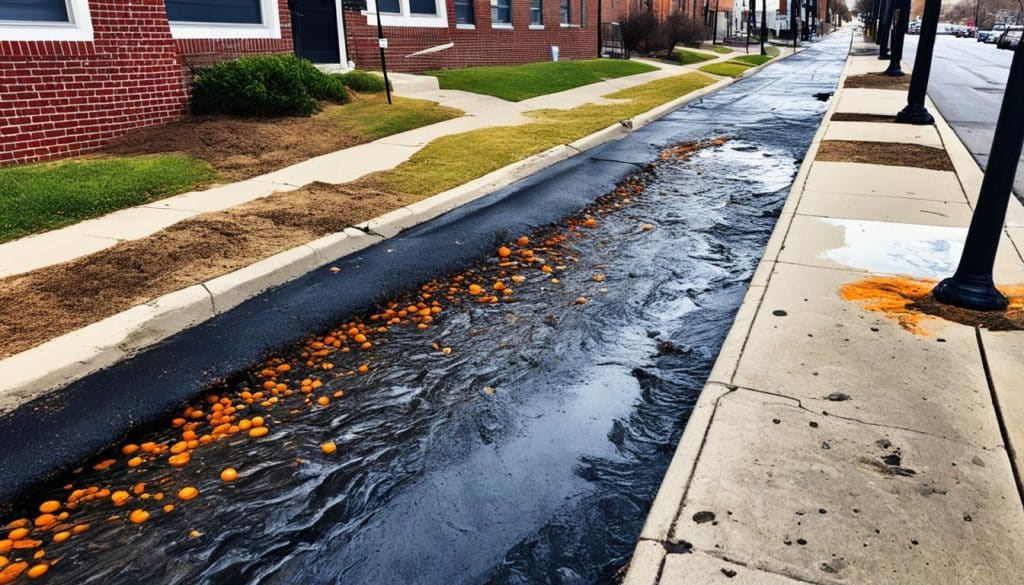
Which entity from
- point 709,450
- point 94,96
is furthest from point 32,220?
point 709,450

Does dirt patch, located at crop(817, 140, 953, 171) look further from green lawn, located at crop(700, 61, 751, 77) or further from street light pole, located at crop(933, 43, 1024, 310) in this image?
green lawn, located at crop(700, 61, 751, 77)

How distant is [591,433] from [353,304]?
2.57 meters

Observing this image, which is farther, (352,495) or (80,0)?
(80,0)

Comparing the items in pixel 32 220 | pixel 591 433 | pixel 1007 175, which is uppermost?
pixel 1007 175

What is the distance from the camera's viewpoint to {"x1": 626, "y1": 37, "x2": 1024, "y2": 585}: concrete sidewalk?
2.70 metres

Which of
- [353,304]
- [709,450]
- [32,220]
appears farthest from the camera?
[32,220]

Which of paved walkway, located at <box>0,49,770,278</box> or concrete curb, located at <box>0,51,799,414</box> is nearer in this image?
concrete curb, located at <box>0,51,799,414</box>

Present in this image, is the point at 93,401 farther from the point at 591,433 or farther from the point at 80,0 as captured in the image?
the point at 80,0

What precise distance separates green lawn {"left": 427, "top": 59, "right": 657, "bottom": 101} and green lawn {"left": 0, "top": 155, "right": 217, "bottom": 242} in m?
9.92

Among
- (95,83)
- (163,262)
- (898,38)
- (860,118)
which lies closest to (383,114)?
(95,83)

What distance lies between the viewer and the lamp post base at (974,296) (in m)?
4.91

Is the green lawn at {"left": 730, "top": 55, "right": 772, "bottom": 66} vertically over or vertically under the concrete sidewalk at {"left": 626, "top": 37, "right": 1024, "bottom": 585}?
over

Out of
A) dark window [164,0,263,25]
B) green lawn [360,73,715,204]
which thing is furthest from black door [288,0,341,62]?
green lawn [360,73,715,204]

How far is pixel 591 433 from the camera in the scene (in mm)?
3963
